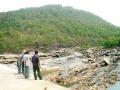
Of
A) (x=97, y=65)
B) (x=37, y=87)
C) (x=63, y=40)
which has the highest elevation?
(x=37, y=87)

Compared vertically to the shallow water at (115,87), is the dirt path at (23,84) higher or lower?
higher

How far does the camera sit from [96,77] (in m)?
42.2

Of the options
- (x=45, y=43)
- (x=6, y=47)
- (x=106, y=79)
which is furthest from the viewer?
(x=45, y=43)

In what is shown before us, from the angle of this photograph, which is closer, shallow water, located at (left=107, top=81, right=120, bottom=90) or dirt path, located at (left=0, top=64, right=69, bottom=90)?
dirt path, located at (left=0, top=64, right=69, bottom=90)

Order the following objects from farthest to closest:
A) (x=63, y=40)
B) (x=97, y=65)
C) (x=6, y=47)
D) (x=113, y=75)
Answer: (x=63, y=40), (x=6, y=47), (x=97, y=65), (x=113, y=75)

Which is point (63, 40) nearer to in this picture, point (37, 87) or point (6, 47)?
point (6, 47)

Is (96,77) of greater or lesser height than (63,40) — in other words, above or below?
above

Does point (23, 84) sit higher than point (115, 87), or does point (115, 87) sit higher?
point (23, 84)

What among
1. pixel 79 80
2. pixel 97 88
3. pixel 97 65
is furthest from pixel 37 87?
pixel 97 65

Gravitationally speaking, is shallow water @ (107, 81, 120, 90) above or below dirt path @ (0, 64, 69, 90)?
below

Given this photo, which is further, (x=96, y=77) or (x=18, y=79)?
(x=96, y=77)

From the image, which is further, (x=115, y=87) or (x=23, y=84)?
(x=115, y=87)

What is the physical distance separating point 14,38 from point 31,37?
863 cm

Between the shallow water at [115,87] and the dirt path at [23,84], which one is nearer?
the dirt path at [23,84]
